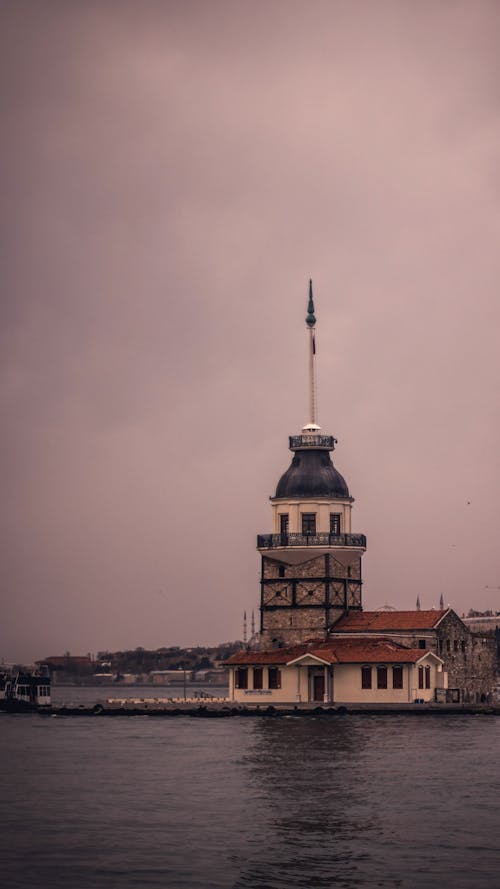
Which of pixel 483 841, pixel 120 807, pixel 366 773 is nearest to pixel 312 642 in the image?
pixel 366 773

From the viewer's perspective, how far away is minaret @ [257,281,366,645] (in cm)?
10400

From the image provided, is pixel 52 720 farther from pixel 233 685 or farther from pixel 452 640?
pixel 452 640

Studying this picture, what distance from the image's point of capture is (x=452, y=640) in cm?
10356

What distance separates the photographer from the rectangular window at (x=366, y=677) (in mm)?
98125

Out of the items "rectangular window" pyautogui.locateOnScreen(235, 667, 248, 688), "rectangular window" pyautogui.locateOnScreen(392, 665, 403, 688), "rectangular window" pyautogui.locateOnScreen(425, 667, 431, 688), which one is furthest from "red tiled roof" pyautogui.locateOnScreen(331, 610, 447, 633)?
"rectangular window" pyautogui.locateOnScreen(235, 667, 248, 688)

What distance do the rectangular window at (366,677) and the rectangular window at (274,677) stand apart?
5417 mm

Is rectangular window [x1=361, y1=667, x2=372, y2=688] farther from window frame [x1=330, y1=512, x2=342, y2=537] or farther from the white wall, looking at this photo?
window frame [x1=330, y1=512, x2=342, y2=537]

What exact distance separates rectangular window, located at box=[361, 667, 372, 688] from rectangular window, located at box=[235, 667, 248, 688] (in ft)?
26.1

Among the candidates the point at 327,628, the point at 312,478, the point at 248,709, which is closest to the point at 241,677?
the point at 248,709

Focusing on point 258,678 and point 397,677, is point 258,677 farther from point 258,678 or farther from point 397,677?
point 397,677

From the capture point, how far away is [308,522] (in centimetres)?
10525

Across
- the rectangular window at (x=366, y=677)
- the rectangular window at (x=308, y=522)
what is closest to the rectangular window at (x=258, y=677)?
the rectangular window at (x=366, y=677)

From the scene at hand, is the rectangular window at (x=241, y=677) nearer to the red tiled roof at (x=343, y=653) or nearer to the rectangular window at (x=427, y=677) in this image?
the red tiled roof at (x=343, y=653)

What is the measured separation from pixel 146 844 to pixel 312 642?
58.3m
